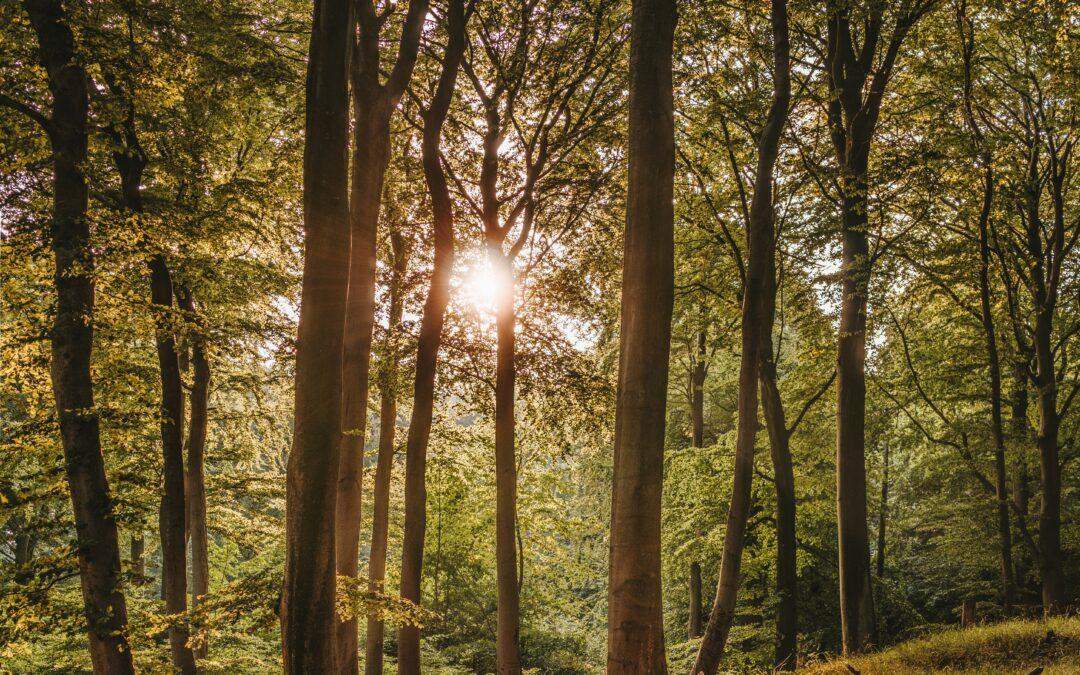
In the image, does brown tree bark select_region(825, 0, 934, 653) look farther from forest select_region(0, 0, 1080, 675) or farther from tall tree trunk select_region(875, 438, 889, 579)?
tall tree trunk select_region(875, 438, 889, 579)

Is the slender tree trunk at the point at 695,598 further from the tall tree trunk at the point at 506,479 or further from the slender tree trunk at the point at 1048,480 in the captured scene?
the tall tree trunk at the point at 506,479

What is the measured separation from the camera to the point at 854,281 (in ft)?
34.3

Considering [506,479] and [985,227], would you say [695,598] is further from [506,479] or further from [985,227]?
[985,227]

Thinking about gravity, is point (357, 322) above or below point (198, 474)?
above

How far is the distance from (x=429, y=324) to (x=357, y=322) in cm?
267

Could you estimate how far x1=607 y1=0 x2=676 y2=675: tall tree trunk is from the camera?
4.51 m

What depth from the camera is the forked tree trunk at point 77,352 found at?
6.94 m

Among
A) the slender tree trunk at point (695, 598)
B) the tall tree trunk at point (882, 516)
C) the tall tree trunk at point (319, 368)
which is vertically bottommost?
the slender tree trunk at point (695, 598)

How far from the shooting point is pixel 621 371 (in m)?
4.94

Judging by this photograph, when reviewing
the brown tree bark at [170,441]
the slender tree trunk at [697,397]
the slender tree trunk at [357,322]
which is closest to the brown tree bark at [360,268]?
the slender tree trunk at [357,322]

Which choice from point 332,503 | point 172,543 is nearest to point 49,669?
point 172,543

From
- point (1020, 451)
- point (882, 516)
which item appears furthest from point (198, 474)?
point (882, 516)

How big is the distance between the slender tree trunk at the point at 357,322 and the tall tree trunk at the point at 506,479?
3.31 metres

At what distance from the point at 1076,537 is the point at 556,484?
47.6 feet
